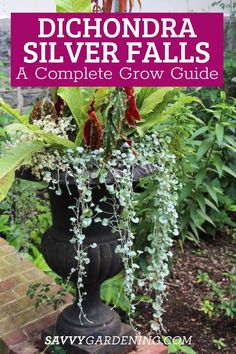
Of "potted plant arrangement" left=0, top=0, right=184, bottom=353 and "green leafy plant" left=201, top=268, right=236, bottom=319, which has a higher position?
"potted plant arrangement" left=0, top=0, right=184, bottom=353

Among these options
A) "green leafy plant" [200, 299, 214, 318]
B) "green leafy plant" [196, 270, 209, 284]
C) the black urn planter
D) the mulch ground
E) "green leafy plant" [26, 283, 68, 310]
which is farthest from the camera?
"green leafy plant" [196, 270, 209, 284]

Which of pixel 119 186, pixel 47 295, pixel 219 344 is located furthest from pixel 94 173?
pixel 219 344

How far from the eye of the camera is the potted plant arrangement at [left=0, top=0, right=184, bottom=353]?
7.41 feet

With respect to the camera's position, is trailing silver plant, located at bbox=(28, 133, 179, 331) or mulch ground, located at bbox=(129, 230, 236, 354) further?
mulch ground, located at bbox=(129, 230, 236, 354)

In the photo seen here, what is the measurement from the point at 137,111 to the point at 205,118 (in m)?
3.07

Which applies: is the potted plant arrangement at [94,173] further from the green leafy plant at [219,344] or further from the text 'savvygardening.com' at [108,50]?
the green leafy plant at [219,344]

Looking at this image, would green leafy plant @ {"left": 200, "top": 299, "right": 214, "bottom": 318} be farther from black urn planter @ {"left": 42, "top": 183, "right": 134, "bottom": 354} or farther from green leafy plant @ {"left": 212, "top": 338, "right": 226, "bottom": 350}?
black urn planter @ {"left": 42, "top": 183, "right": 134, "bottom": 354}

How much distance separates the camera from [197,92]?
5.94 m

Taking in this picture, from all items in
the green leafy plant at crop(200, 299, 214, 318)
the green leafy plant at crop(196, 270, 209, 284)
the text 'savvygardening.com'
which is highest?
the text 'savvygardening.com'

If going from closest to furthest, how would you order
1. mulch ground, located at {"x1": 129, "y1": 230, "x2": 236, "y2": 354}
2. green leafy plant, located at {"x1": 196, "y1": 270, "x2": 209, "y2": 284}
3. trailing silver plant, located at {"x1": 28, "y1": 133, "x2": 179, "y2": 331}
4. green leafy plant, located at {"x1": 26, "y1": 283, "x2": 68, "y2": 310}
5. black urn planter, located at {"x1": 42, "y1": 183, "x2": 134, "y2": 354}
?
trailing silver plant, located at {"x1": 28, "y1": 133, "x2": 179, "y2": 331}, black urn planter, located at {"x1": 42, "y1": 183, "x2": 134, "y2": 354}, green leafy plant, located at {"x1": 26, "y1": 283, "x2": 68, "y2": 310}, mulch ground, located at {"x1": 129, "y1": 230, "x2": 236, "y2": 354}, green leafy plant, located at {"x1": 196, "y1": 270, "x2": 209, "y2": 284}

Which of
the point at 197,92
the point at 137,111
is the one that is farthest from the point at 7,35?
the point at 137,111

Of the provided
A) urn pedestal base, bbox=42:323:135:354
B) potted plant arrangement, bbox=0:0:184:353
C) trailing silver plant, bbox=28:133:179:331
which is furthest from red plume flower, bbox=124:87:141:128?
urn pedestal base, bbox=42:323:135:354

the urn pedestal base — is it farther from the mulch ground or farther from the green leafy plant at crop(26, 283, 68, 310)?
the mulch ground

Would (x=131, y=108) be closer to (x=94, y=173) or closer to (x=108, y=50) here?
(x=94, y=173)
